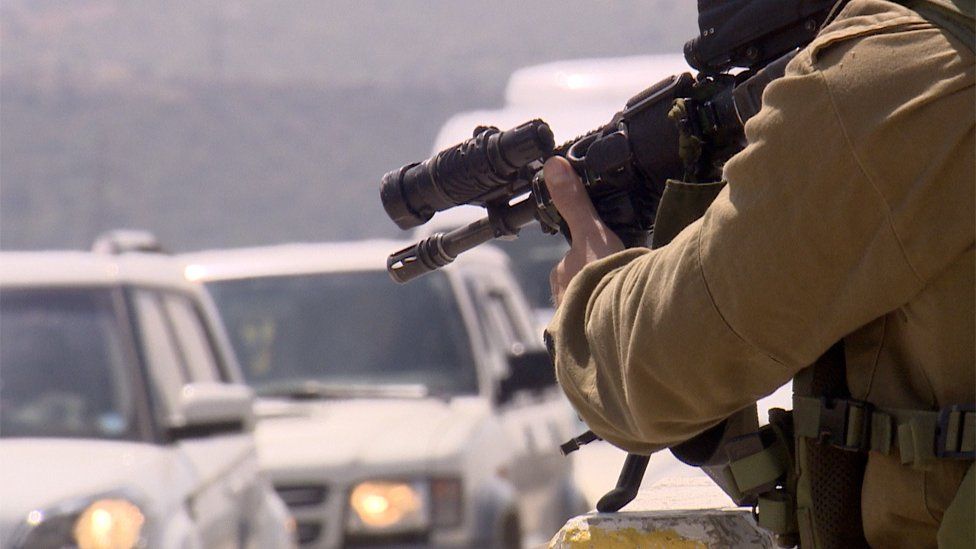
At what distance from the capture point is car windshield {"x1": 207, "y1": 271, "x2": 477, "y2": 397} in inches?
313

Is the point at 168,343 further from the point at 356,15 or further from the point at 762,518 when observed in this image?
the point at 356,15

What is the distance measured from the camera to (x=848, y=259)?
1.92 m

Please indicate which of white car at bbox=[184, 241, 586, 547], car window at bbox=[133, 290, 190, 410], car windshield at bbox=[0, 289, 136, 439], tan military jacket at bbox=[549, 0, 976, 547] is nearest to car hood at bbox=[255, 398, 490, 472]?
white car at bbox=[184, 241, 586, 547]

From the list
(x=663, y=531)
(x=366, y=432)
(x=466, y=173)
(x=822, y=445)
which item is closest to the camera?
(x=822, y=445)

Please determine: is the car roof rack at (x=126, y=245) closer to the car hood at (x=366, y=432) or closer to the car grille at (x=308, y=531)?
the car hood at (x=366, y=432)

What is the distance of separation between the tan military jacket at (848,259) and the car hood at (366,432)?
Result: 4.82 m

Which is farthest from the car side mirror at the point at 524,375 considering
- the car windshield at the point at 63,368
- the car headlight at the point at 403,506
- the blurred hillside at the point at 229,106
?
the blurred hillside at the point at 229,106

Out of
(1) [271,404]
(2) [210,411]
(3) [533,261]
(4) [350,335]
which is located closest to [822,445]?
(2) [210,411]

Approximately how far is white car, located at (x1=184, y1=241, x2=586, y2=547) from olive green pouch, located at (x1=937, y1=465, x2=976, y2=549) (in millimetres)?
4953

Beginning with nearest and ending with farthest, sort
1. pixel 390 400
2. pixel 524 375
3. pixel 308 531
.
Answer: pixel 308 531 < pixel 524 375 < pixel 390 400

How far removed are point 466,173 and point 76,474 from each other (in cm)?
265

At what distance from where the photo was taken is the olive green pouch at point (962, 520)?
6.26 ft

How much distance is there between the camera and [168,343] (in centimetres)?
604

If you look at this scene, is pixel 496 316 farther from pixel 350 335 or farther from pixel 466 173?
pixel 466 173
